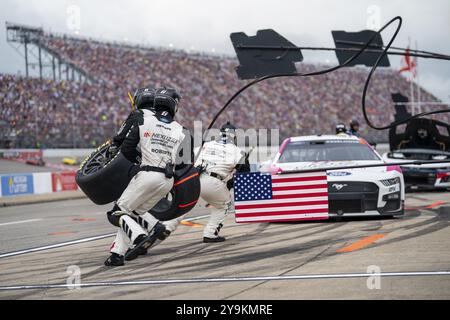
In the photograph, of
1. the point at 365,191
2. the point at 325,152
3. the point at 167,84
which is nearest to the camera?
the point at 365,191

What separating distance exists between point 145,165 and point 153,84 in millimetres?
36701

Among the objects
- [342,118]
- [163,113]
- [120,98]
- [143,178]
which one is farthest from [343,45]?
[342,118]

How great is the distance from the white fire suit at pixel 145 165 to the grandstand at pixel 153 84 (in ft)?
83.2

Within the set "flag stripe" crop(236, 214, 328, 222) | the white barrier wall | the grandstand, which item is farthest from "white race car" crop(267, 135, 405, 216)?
the grandstand

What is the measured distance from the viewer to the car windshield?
443 inches

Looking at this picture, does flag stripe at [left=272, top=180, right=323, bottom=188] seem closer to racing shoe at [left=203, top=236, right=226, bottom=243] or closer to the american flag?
the american flag

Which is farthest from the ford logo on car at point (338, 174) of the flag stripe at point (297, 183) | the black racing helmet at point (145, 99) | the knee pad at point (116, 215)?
the knee pad at point (116, 215)

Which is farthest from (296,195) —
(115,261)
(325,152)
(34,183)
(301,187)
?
(34,183)

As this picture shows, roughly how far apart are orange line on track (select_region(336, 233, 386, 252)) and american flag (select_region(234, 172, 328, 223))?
1063 mm

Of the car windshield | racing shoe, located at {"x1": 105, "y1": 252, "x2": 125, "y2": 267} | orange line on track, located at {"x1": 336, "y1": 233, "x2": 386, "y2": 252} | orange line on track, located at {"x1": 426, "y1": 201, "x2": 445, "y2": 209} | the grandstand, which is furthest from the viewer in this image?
the grandstand

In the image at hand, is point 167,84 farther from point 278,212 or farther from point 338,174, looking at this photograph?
point 278,212

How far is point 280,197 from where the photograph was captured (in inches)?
364
